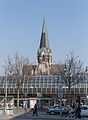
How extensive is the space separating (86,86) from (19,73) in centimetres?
1983

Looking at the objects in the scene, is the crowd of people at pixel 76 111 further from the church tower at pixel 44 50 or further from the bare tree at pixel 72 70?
the church tower at pixel 44 50

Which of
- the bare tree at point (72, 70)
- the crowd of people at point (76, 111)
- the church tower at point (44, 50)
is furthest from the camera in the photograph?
the church tower at point (44, 50)

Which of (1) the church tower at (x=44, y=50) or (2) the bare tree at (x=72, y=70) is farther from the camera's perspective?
(1) the church tower at (x=44, y=50)

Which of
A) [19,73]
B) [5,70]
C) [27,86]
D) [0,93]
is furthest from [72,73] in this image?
[0,93]

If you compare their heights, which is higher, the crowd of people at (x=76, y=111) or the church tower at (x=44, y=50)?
the church tower at (x=44, y=50)

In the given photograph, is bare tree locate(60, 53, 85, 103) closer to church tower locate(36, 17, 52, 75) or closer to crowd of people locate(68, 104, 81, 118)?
crowd of people locate(68, 104, 81, 118)

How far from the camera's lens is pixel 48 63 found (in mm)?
125688

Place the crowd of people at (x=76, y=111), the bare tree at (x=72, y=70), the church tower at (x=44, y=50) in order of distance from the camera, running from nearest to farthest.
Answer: the crowd of people at (x=76, y=111), the bare tree at (x=72, y=70), the church tower at (x=44, y=50)

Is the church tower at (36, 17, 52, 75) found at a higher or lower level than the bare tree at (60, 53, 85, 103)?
higher

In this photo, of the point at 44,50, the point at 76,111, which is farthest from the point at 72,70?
the point at 44,50

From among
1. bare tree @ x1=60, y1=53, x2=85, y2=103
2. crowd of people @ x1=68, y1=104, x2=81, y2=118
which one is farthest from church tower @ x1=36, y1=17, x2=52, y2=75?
crowd of people @ x1=68, y1=104, x2=81, y2=118

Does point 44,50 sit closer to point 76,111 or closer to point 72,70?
point 72,70

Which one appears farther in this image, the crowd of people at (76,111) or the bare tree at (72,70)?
the bare tree at (72,70)

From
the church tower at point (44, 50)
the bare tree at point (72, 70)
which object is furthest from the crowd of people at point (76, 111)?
the church tower at point (44, 50)
